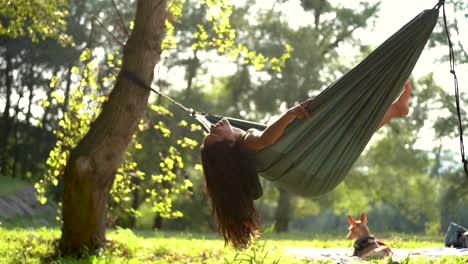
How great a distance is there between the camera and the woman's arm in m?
2.62

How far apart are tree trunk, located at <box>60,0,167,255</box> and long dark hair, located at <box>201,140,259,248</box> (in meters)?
1.64

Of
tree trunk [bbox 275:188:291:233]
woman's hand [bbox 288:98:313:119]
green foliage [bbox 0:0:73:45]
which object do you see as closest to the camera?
woman's hand [bbox 288:98:313:119]

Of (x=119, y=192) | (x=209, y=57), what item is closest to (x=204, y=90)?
(x=209, y=57)

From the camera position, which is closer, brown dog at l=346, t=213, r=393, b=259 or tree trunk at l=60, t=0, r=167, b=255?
brown dog at l=346, t=213, r=393, b=259

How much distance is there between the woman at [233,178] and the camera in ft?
9.09

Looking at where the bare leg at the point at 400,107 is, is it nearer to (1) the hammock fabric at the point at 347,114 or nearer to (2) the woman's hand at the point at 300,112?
(1) the hammock fabric at the point at 347,114

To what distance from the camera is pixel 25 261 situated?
13.0ft

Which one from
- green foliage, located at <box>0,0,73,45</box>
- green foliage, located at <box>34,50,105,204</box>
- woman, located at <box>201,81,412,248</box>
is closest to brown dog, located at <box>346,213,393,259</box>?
woman, located at <box>201,81,412,248</box>

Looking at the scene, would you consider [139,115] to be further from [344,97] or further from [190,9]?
[190,9]

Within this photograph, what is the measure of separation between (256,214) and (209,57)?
10148 millimetres

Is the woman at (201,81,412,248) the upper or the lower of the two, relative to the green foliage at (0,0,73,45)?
lower

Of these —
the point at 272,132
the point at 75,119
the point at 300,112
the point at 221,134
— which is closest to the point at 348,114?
the point at 300,112

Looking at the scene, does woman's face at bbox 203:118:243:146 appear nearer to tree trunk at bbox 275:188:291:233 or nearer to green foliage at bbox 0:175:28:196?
green foliage at bbox 0:175:28:196

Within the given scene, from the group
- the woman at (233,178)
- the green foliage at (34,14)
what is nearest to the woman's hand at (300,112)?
the woman at (233,178)
